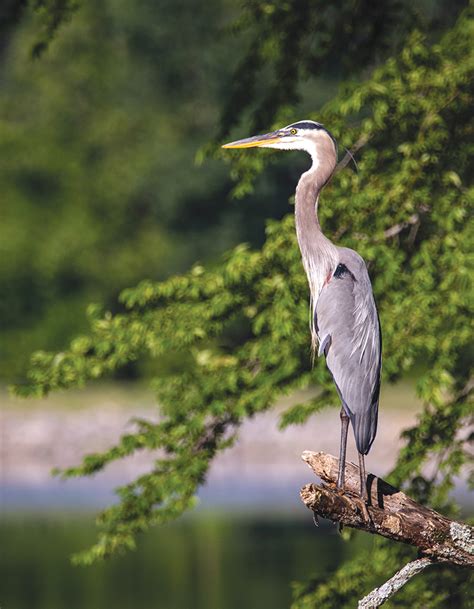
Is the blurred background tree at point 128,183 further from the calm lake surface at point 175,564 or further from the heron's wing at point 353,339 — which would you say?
the heron's wing at point 353,339

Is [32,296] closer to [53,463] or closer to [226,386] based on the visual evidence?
[53,463]

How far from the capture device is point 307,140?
779 centimetres

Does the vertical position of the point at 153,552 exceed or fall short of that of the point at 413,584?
it exceeds it

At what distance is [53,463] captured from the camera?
102 feet

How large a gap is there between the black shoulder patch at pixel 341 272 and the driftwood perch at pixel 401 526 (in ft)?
4.64

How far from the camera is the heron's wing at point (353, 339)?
7.10 meters

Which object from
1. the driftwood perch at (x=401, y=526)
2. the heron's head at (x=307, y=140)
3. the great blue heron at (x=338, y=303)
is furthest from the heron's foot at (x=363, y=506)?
→ the heron's head at (x=307, y=140)

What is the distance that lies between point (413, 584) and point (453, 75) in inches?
118

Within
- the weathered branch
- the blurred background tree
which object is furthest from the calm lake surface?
the blurred background tree

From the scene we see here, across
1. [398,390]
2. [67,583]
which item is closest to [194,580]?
[67,583]

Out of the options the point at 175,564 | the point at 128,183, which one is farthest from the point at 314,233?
the point at 128,183

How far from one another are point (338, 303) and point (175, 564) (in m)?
14.1

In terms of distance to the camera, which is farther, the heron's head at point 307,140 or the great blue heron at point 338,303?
the heron's head at point 307,140

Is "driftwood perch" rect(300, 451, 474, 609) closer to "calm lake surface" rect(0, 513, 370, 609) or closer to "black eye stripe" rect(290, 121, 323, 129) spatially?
"black eye stripe" rect(290, 121, 323, 129)
